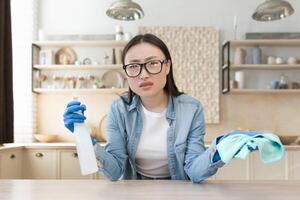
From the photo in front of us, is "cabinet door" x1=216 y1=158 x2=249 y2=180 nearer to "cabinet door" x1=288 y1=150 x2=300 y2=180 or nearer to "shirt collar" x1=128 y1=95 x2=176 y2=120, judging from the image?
"cabinet door" x1=288 y1=150 x2=300 y2=180

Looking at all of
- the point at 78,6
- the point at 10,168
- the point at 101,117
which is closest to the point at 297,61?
the point at 101,117

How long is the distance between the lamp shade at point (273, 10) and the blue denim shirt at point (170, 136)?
1717 millimetres

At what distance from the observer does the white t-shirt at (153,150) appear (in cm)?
165

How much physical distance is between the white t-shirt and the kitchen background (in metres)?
2.73

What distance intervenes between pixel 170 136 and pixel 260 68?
293 centimetres

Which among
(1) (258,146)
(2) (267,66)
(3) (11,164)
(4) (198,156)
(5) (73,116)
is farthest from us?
(2) (267,66)

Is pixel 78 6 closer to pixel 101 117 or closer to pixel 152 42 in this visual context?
pixel 101 117

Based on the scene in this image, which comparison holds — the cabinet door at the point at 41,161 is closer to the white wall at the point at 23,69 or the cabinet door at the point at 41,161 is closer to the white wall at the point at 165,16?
the white wall at the point at 23,69

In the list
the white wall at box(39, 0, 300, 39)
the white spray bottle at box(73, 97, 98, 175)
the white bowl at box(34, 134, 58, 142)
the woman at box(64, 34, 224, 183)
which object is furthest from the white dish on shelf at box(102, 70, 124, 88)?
the white spray bottle at box(73, 97, 98, 175)

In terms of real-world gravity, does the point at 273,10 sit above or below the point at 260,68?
above

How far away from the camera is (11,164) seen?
136 inches

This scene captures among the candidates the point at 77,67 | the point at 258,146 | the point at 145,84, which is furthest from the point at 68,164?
the point at 258,146

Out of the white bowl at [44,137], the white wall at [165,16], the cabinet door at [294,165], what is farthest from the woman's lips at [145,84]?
the white wall at [165,16]

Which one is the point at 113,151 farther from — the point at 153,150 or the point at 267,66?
the point at 267,66
